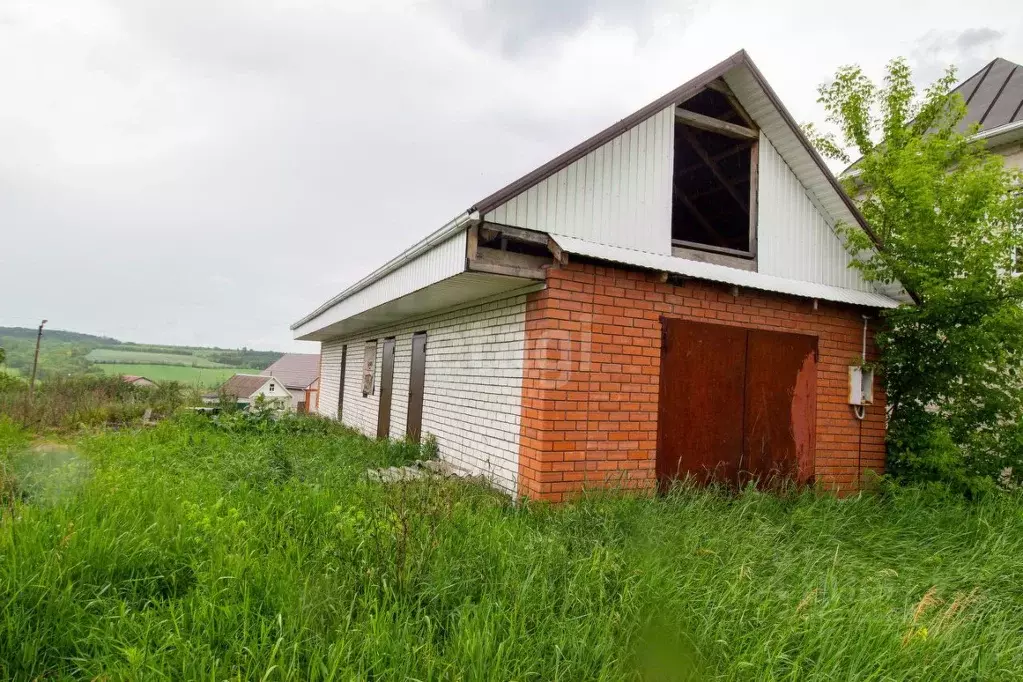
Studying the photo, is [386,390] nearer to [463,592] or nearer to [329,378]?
[329,378]

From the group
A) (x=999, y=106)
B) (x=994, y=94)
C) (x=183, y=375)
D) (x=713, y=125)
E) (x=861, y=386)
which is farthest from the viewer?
(x=183, y=375)

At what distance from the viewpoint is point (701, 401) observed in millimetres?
5895

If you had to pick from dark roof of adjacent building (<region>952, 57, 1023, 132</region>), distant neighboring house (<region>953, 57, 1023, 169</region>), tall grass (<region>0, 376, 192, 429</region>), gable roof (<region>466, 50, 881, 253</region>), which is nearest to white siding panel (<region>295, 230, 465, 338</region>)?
gable roof (<region>466, 50, 881, 253</region>)

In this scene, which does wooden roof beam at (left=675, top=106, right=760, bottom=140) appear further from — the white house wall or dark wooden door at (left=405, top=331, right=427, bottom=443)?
dark wooden door at (left=405, top=331, right=427, bottom=443)

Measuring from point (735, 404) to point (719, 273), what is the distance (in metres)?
1.45

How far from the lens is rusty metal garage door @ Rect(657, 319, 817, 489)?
5754 mm

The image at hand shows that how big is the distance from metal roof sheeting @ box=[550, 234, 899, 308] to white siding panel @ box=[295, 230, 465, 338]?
2.97 ft

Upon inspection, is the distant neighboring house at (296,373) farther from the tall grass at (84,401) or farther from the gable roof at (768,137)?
the gable roof at (768,137)

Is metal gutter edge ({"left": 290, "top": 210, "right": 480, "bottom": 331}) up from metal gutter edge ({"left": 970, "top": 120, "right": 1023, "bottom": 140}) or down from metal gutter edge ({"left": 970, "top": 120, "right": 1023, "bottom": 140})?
down

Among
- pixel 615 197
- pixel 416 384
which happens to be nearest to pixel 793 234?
pixel 615 197

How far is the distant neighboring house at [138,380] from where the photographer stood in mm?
16672

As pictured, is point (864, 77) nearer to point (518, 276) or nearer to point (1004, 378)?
A: point (1004, 378)

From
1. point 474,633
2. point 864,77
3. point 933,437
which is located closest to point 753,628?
point 474,633

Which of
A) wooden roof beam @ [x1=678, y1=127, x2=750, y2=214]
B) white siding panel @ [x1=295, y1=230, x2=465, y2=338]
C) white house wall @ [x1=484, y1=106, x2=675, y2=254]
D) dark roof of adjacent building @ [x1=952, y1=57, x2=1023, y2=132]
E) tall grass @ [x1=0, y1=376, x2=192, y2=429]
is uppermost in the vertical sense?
dark roof of adjacent building @ [x1=952, y1=57, x2=1023, y2=132]
